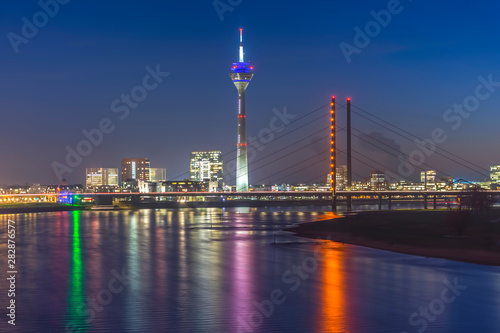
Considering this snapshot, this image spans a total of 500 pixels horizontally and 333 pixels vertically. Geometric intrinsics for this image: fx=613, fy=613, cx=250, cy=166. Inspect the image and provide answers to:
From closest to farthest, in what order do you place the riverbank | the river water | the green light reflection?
the green light reflection
the river water
the riverbank

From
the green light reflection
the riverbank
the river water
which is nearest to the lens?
the green light reflection

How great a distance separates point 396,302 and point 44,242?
3278 centimetres

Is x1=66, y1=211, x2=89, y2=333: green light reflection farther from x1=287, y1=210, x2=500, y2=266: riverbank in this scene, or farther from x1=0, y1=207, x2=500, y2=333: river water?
x1=287, y1=210, x2=500, y2=266: riverbank

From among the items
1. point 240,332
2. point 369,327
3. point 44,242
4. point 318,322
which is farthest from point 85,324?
point 44,242

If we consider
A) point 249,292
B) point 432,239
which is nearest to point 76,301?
point 249,292

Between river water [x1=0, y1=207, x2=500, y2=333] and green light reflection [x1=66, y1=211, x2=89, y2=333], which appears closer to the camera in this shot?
green light reflection [x1=66, y1=211, x2=89, y2=333]

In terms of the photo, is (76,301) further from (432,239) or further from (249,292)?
(432,239)

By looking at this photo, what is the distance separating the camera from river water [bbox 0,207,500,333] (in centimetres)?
1590

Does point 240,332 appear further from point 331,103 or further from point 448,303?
point 331,103

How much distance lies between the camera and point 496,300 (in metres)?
19.8

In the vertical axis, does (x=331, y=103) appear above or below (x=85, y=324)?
above

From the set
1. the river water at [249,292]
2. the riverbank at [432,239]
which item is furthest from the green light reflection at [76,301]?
the riverbank at [432,239]

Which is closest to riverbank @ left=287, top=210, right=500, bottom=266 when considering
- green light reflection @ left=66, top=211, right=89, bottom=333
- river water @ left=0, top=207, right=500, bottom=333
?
river water @ left=0, top=207, right=500, bottom=333

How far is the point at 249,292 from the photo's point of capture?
21109mm
